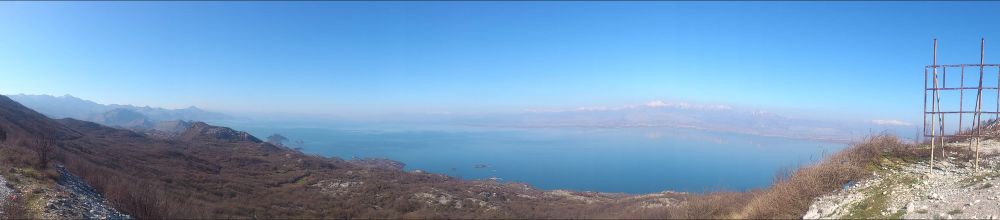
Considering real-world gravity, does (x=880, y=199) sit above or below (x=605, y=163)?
above

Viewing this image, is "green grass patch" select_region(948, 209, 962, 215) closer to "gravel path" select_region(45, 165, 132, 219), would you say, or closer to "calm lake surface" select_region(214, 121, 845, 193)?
"gravel path" select_region(45, 165, 132, 219)

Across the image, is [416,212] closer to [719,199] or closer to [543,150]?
[719,199]

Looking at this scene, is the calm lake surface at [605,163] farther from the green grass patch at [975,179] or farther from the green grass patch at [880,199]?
the green grass patch at [975,179]

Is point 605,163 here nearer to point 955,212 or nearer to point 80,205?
point 955,212

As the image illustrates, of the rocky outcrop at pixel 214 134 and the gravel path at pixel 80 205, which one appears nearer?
the gravel path at pixel 80 205

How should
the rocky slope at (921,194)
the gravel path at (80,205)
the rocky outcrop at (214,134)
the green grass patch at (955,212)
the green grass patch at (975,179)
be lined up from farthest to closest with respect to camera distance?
the rocky outcrop at (214,134) < the gravel path at (80,205) < the green grass patch at (975,179) < the rocky slope at (921,194) < the green grass patch at (955,212)

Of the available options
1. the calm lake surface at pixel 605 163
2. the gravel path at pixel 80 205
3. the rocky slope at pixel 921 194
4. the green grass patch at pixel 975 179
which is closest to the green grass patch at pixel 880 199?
the rocky slope at pixel 921 194

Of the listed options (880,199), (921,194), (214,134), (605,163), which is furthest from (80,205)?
(605,163)

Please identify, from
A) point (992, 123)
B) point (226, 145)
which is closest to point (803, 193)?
point (992, 123)
